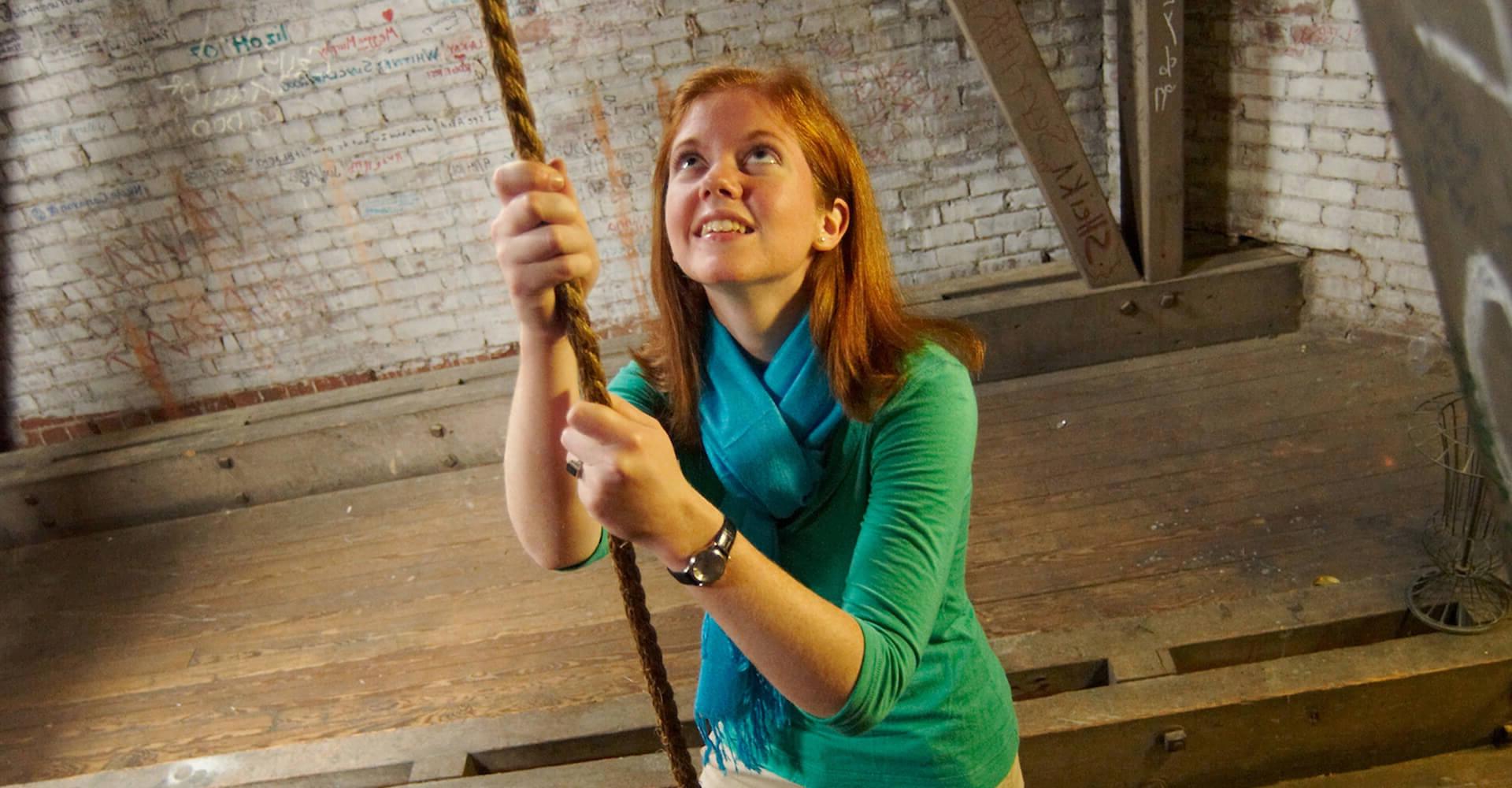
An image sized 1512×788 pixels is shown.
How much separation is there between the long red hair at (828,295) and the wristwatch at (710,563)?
1.22 feet

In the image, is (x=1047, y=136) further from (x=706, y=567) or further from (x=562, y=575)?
(x=706, y=567)

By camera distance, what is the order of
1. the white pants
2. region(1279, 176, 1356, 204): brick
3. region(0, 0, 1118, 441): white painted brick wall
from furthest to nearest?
region(0, 0, 1118, 441): white painted brick wall
region(1279, 176, 1356, 204): brick
the white pants

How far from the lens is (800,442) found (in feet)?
4.31

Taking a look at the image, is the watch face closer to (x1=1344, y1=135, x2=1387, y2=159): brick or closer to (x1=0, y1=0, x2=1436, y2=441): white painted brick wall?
(x1=0, y1=0, x2=1436, y2=441): white painted brick wall

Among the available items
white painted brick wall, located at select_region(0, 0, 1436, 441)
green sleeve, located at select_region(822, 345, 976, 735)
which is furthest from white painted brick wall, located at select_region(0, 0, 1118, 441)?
green sleeve, located at select_region(822, 345, 976, 735)

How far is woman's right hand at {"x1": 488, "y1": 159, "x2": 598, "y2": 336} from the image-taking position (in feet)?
3.00

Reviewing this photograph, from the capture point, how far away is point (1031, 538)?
3.24 m

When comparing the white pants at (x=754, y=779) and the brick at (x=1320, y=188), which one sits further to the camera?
the brick at (x=1320, y=188)

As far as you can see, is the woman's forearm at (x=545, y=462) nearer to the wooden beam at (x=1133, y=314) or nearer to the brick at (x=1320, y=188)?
the wooden beam at (x=1133, y=314)

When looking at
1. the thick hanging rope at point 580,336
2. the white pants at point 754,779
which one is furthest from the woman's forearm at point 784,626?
the white pants at point 754,779

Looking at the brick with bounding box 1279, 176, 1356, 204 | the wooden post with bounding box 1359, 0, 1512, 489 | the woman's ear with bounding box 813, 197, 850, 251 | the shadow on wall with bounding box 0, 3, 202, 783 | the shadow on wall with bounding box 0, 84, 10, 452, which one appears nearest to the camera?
the wooden post with bounding box 1359, 0, 1512, 489

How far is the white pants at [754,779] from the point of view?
147 centimetres

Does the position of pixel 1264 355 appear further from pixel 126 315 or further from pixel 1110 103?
pixel 126 315

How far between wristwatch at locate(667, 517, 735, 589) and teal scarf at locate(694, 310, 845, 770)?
357 mm
